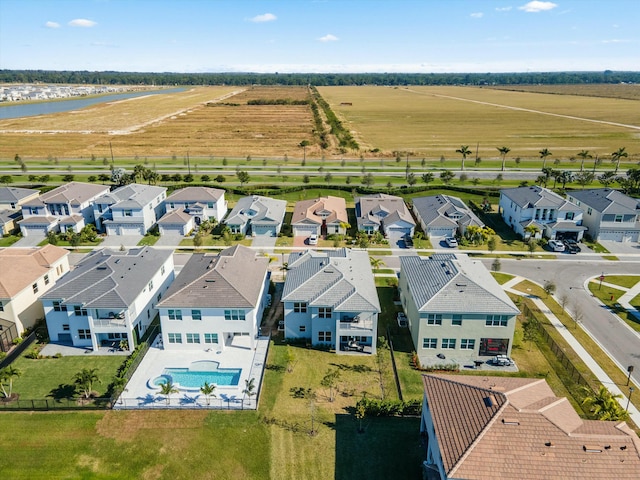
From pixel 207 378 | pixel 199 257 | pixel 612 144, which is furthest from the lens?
pixel 612 144

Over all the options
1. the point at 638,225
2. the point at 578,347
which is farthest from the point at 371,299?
the point at 638,225

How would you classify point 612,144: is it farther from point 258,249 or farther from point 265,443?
point 265,443

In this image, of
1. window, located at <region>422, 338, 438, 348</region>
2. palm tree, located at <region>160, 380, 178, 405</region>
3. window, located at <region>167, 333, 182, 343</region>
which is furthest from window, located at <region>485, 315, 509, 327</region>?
window, located at <region>167, 333, 182, 343</region>

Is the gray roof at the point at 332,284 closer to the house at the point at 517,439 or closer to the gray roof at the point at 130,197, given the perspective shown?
the house at the point at 517,439

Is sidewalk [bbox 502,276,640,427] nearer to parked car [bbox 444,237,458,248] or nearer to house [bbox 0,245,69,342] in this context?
parked car [bbox 444,237,458,248]

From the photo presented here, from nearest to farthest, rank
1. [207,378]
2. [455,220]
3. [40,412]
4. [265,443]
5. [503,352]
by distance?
[265,443], [40,412], [207,378], [503,352], [455,220]

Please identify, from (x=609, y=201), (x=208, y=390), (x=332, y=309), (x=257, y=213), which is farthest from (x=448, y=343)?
(x=609, y=201)

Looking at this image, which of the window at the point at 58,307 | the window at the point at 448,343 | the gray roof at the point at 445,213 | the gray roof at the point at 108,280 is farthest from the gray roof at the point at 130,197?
the window at the point at 448,343
